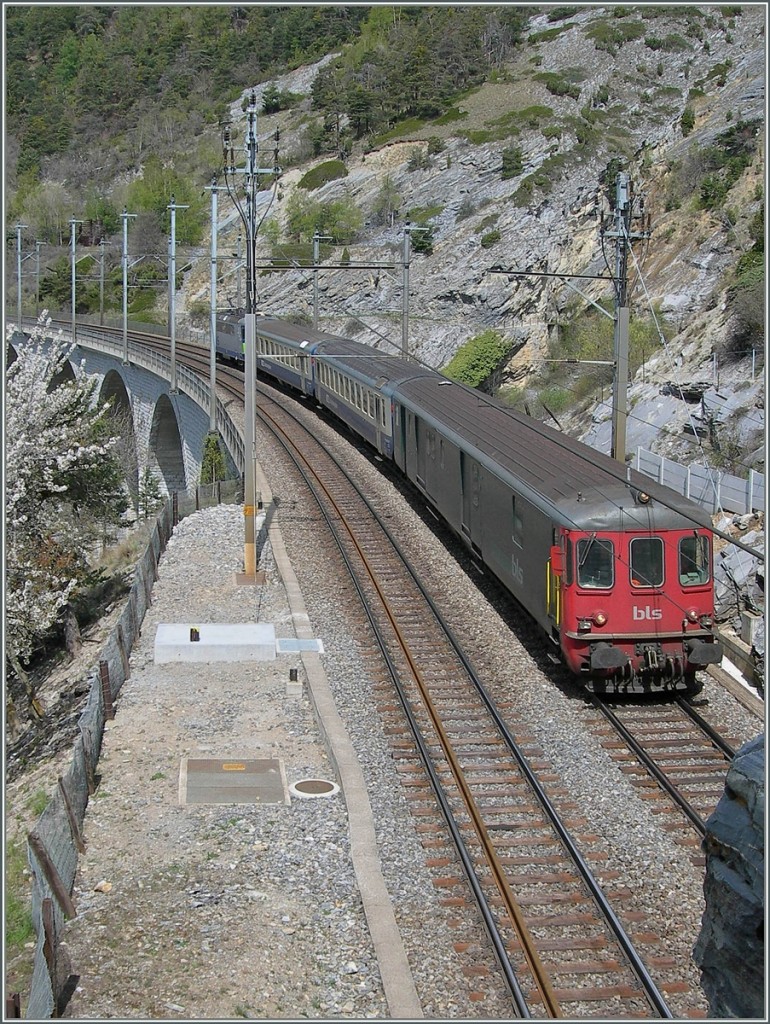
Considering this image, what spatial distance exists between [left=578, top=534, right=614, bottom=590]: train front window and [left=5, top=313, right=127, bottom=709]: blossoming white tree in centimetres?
1204

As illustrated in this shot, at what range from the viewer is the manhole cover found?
1153 centimetres

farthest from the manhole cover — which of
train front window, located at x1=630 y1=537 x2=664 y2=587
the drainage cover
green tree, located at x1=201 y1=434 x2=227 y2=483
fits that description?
green tree, located at x1=201 y1=434 x2=227 y2=483

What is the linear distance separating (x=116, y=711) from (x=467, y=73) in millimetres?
84172

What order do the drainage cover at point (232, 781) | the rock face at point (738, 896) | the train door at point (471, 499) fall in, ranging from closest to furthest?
the rock face at point (738, 896), the drainage cover at point (232, 781), the train door at point (471, 499)

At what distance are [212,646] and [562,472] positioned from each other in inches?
199

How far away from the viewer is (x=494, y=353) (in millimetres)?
49125

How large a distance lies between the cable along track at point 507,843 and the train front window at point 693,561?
2.66 meters

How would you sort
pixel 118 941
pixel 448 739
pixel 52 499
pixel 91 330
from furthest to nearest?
1. pixel 91 330
2. pixel 52 499
3. pixel 448 739
4. pixel 118 941

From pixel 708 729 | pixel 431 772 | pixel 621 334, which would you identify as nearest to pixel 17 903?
pixel 431 772

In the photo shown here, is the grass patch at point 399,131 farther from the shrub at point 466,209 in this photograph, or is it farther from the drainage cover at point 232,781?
the drainage cover at point 232,781

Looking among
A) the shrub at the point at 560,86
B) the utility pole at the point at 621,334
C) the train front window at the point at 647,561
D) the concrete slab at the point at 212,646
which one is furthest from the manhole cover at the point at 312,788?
the shrub at the point at 560,86

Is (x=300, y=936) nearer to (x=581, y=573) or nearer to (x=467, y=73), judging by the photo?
(x=581, y=573)

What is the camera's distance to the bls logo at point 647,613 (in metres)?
13.4

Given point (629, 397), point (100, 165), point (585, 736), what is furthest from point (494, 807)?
point (100, 165)
